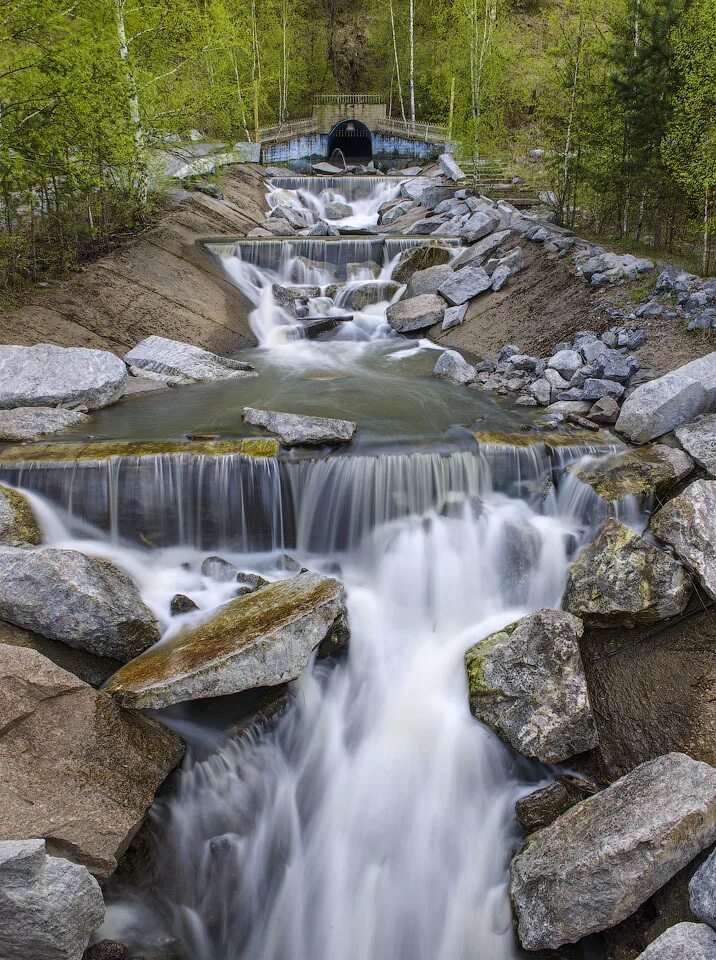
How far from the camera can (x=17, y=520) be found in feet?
21.3

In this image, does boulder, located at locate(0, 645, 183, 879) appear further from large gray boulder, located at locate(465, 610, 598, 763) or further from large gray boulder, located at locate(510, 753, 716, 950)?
large gray boulder, located at locate(510, 753, 716, 950)

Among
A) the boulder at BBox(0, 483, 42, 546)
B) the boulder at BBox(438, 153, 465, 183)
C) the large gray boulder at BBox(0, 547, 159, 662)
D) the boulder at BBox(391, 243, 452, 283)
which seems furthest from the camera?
the boulder at BBox(438, 153, 465, 183)

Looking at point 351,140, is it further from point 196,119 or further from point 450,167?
point 196,119

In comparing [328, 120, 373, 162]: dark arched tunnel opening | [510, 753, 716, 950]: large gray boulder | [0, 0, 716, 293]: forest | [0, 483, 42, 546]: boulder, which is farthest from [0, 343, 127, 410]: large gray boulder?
[328, 120, 373, 162]: dark arched tunnel opening

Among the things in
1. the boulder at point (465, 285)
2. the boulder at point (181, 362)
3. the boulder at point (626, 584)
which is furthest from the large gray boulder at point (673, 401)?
the boulder at point (465, 285)

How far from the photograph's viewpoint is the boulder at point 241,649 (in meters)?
4.89

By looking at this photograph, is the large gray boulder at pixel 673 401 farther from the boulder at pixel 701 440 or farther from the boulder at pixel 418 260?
the boulder at pixel 418 260

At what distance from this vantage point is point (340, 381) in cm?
1062

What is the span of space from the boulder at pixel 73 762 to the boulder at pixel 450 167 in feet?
73.9

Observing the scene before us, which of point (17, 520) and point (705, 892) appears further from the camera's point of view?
point (17, 520)

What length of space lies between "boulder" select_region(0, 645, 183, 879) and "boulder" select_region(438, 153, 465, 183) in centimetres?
2254

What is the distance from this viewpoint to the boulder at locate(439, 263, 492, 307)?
13352 millimetres

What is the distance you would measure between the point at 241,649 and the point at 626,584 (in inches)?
132

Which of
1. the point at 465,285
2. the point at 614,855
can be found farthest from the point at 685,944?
the point at 465,285
